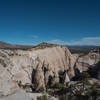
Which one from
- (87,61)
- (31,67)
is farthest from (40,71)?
(87,61)

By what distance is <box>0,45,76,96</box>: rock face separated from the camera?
2752cm

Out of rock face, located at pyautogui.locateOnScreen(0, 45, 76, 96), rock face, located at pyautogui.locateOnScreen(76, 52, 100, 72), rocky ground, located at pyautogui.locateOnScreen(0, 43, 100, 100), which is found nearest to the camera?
rocky ground, located at pyautogui.locateOnScreen(0, 43, 100, 100)

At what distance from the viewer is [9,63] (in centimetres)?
3184

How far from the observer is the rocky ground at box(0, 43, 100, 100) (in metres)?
26.3

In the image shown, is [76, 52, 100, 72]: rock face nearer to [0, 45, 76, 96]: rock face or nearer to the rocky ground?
the rocky ground

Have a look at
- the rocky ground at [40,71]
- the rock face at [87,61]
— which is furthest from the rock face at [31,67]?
the rock face at [87,61]

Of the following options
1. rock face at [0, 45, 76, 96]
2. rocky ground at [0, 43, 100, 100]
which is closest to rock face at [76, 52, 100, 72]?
rocky ground at [0, 43, 100, 100]

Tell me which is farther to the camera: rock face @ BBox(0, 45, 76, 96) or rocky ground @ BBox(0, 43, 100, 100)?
rock face @ BBox(0, 45, 76, 96)

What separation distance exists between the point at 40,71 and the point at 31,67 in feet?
12.7

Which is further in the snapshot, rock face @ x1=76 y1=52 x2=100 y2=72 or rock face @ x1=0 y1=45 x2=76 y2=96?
rock face @ x1=76 y1=52 x2=100 y2=72

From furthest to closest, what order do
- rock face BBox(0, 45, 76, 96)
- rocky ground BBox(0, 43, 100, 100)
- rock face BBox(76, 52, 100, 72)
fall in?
rock face BBox(76, 52, 100, 72) < rock face BBox(0, 45, 76, 96) < rocky ground BBox(0, 43, 100, 100)

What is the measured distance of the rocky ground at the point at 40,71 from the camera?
26.3 meters

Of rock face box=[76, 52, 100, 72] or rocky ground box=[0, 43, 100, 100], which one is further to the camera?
rock face box=[76, 52, 100, 72]

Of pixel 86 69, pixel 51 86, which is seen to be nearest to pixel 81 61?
pixel 86 69
